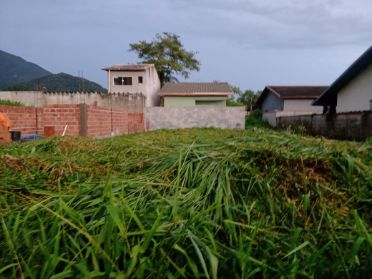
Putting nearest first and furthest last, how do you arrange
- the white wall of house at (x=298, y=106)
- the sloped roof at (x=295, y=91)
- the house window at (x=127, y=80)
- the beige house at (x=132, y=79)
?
the sloped roof at (x=295, y=91) → the white wall of house at (x=298, y=106) → the beige house at (x=132, y=79) → the house window at (x=127, y=80)

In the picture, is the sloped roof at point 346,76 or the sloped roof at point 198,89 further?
the sloped roof at point 198,89

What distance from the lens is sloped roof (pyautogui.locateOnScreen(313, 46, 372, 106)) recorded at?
32.3 feet

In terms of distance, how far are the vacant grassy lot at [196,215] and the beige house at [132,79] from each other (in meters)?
21.7

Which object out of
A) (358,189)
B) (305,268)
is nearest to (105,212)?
(305,268)

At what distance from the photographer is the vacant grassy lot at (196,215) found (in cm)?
81

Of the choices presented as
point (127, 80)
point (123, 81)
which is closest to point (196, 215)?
point (127, 80)

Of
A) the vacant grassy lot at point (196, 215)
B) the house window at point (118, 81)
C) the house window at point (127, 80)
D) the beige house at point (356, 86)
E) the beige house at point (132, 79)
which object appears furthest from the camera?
the house window at point (118, 81)

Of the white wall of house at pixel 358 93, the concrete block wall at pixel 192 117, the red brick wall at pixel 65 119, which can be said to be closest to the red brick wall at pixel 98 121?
the red brick wall at pixel 65 119

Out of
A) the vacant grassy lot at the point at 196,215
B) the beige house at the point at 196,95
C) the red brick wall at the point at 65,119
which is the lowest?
the vacant grassy lot at the point at 196,215

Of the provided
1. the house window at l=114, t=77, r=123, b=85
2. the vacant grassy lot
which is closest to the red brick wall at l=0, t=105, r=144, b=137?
the vacant grassy lot

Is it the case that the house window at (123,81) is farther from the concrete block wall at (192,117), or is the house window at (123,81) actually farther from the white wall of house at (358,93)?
the white wall of house at (358,93)

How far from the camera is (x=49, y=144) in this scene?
232 cm

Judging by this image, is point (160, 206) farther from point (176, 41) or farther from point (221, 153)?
point (176, 41)

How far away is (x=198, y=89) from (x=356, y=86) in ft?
42.1
